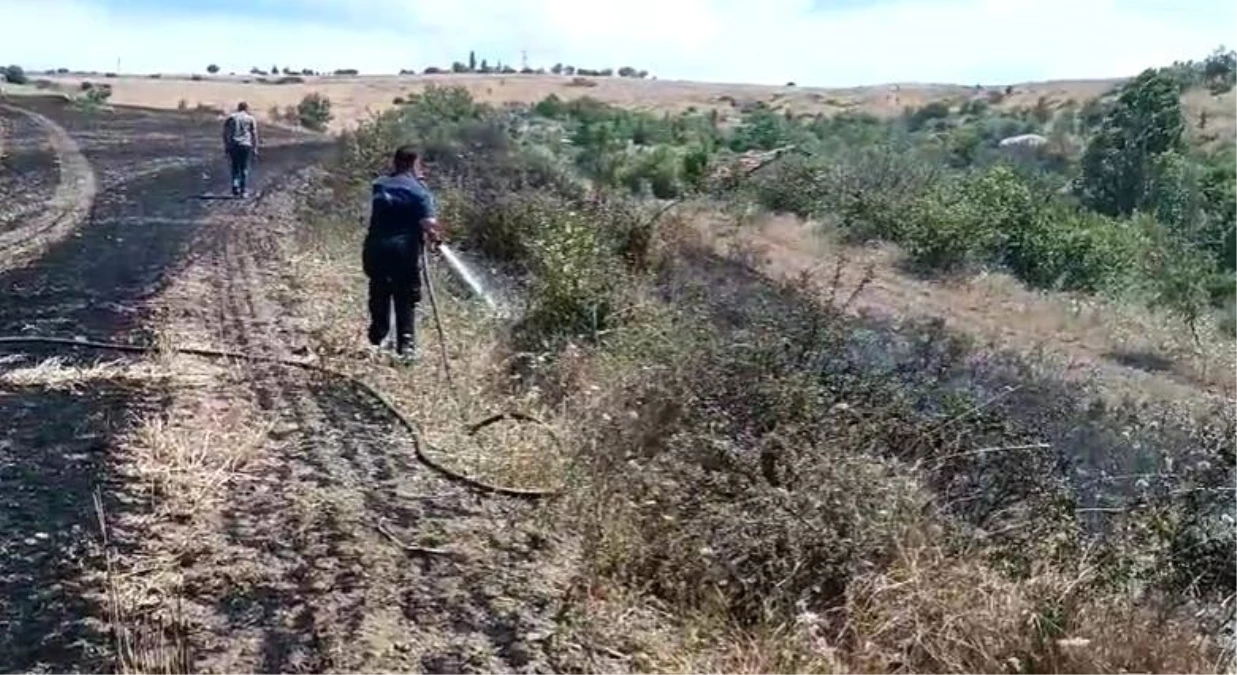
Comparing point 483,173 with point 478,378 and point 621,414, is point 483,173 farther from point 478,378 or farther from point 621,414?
point 621,414

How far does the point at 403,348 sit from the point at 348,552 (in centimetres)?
471

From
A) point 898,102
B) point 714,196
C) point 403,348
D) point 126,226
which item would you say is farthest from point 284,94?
point 403,348

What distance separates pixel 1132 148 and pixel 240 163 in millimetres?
24818

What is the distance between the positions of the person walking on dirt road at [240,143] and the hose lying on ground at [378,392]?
41.6 ft

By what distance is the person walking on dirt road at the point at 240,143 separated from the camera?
23.5m

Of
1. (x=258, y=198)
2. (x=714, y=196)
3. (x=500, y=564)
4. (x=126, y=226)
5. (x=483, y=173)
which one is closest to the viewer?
(x=500, y=564)

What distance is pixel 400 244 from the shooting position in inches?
450

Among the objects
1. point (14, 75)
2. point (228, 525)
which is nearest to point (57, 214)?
point (228, 525)

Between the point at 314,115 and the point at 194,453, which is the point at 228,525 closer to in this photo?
the point at 194,453

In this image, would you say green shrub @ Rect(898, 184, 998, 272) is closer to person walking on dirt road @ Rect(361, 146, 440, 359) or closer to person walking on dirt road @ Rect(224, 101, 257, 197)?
person walking on dirt road @ Rect(224, 101, 257, 197)

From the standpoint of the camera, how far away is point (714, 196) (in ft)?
98.6

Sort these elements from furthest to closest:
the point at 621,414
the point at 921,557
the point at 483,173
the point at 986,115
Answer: the point at 986,115
the point at 483,173
the point at 621,414
the point at 921,557

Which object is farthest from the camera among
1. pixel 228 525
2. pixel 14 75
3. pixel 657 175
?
pixel 14 75

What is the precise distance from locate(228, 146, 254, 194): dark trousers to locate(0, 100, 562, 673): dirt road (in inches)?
429
